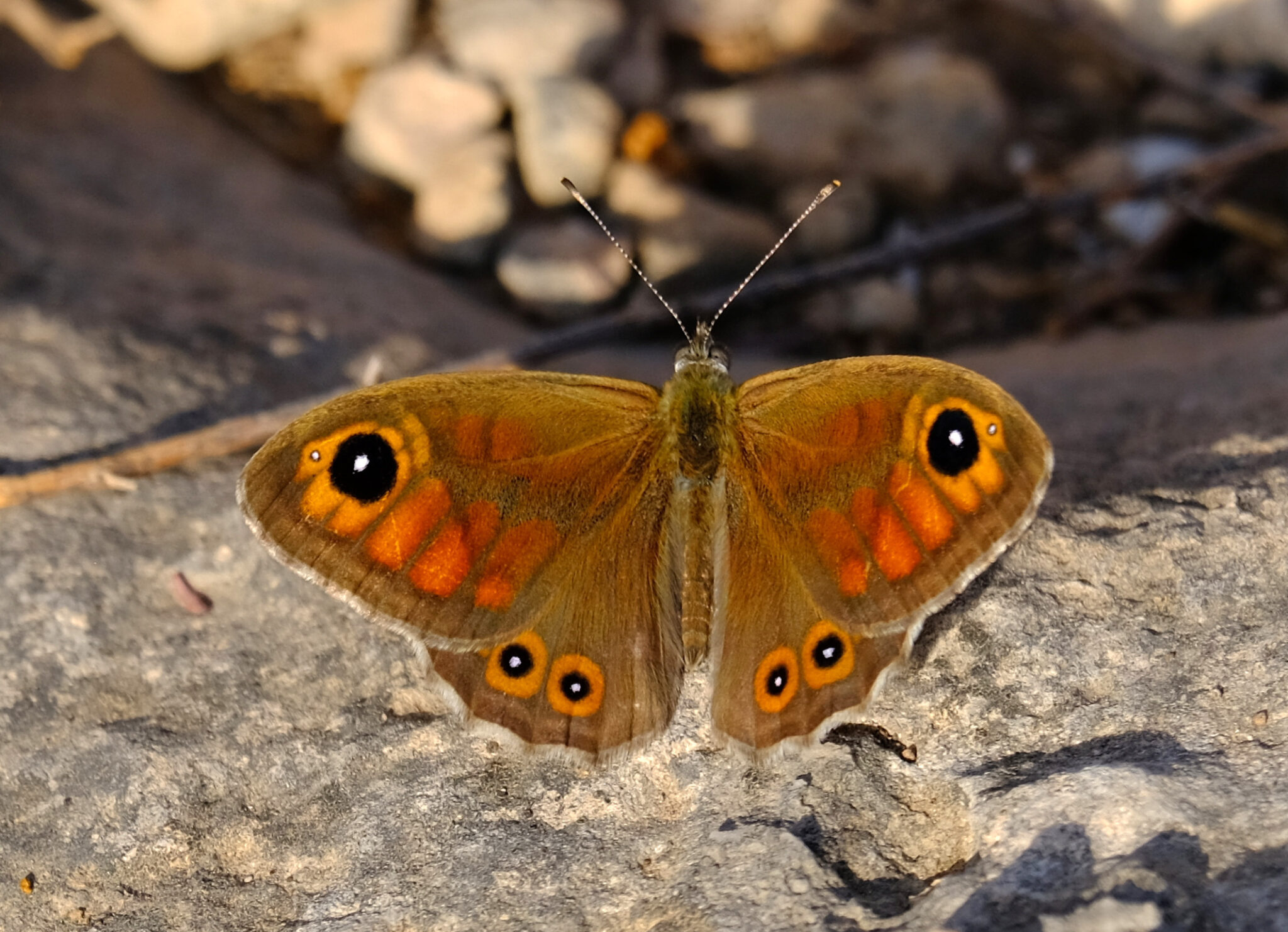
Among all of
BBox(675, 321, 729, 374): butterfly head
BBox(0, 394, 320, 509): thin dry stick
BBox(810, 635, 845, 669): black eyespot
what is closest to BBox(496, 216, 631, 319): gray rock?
BBox(0, 394, 320, 509): thin dry stick

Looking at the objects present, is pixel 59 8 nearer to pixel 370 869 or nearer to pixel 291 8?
pixel 291 8

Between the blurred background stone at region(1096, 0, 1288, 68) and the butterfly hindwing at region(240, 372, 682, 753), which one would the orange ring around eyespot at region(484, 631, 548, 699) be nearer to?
the butterfly hindwing at region(240, 372, 682, 753)

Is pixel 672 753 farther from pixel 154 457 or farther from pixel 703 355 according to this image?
pixel 154 457

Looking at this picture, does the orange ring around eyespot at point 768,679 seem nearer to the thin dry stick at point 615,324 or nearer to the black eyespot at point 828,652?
the black eyespot at point 828,652

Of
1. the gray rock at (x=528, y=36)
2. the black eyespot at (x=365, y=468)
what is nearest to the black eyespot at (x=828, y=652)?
the black eyespot at (x=365, y=468)

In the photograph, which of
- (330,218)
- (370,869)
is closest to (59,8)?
(330,218)
